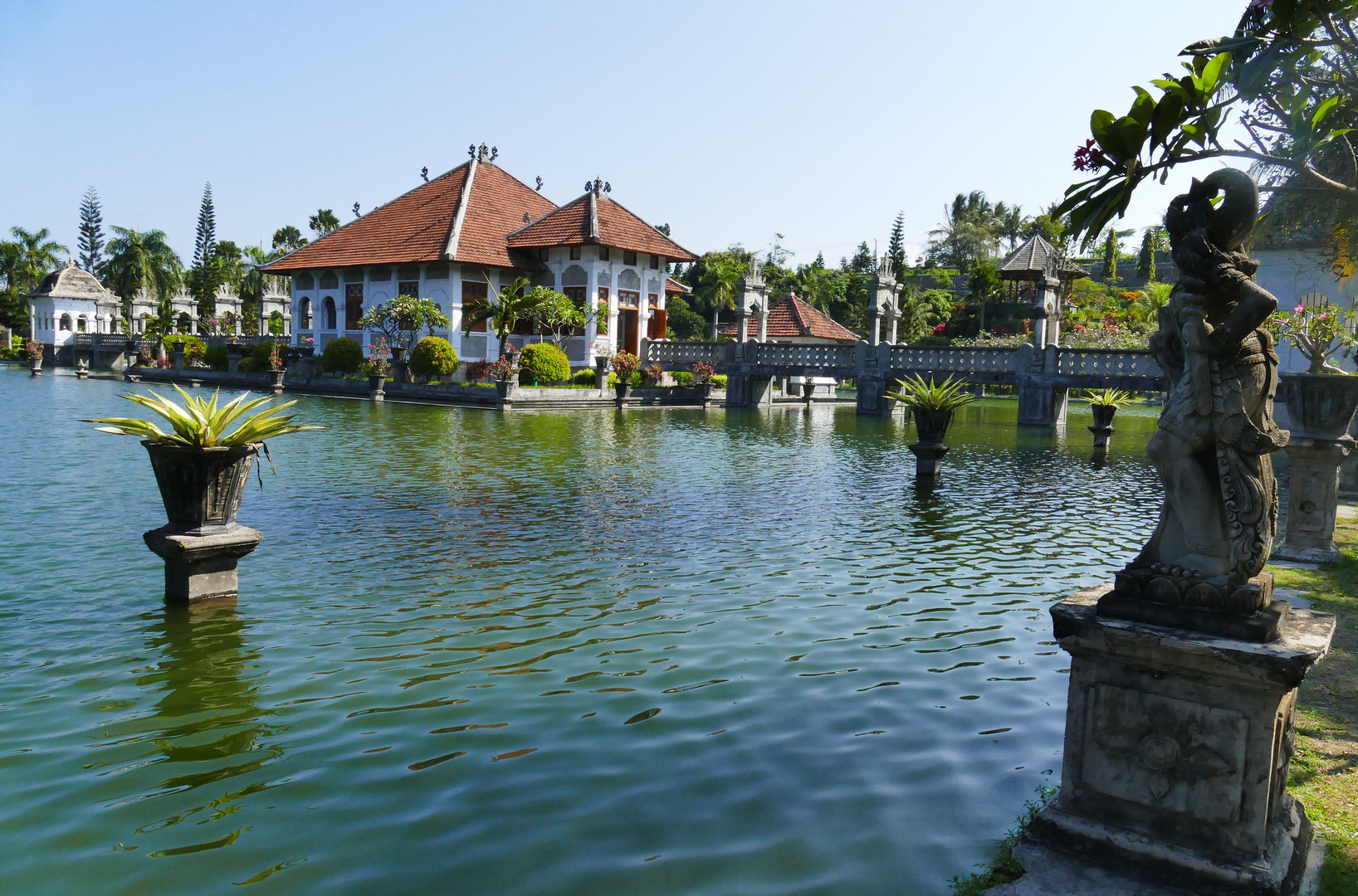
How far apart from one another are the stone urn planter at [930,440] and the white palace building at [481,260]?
23.5 m

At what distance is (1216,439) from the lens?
3.26 m

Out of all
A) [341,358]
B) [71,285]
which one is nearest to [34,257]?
[71,285]

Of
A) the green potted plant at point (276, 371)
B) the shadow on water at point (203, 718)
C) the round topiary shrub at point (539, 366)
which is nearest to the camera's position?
the shadow on water at point (203, 718)

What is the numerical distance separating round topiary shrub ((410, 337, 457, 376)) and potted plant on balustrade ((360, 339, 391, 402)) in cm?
120

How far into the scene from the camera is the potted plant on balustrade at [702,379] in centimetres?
3353

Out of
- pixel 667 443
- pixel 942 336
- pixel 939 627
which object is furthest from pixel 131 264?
pixel 939 627

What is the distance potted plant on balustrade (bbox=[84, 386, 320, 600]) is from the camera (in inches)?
251

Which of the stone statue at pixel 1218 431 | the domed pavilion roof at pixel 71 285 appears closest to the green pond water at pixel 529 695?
the stone statue at pixel 1218 431

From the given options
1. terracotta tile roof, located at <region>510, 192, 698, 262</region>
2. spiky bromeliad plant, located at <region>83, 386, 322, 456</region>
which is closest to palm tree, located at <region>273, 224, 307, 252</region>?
terracotta tile roof, located at <region>510, 192, 698, 262</region>

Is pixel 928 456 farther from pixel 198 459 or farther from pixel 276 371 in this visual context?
pixel 276 371

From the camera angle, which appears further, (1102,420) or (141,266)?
(141,266)

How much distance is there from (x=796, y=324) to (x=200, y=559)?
129 ft

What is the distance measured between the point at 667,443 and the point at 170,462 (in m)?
13.4

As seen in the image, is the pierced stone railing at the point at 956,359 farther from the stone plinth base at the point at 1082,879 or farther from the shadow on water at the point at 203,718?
the stone plinth base at the point at 1082,879
